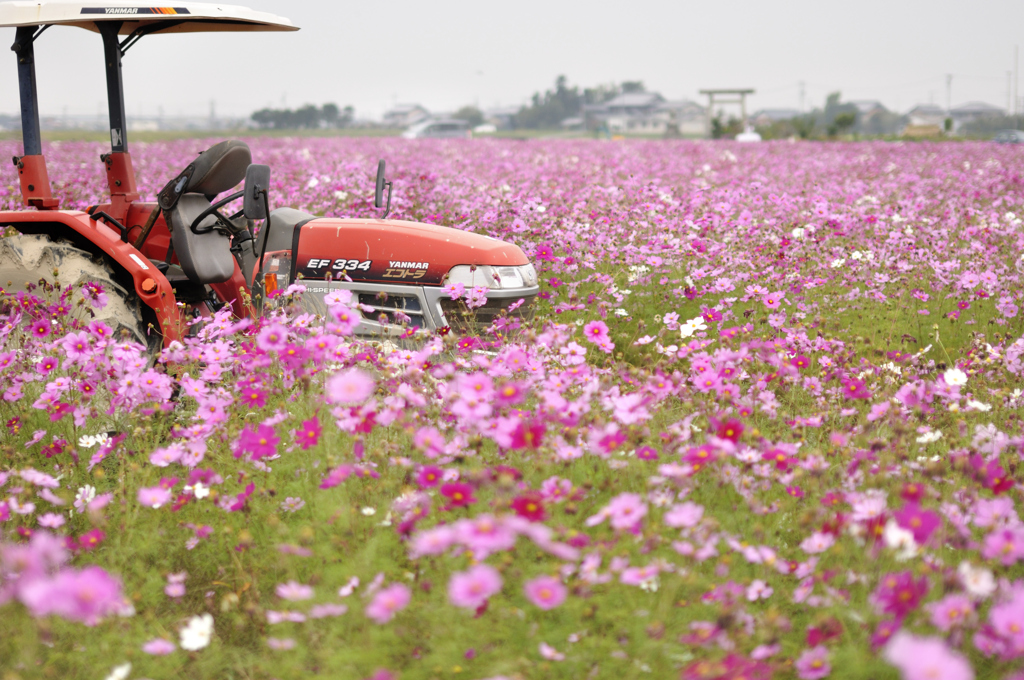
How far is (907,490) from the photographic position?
1782mm

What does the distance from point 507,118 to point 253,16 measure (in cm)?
10161

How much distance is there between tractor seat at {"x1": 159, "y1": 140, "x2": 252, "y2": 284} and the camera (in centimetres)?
385

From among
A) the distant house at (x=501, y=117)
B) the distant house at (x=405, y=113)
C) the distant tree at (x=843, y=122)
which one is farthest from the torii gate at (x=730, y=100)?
the distant house at (x=405, y=113)

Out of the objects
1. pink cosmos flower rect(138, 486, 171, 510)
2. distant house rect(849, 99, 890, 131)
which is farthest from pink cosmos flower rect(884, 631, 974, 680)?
distant house rect(849, 99, 890, 131)

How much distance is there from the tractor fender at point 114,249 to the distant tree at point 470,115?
8973 cm

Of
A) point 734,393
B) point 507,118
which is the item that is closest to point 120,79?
point 734,393

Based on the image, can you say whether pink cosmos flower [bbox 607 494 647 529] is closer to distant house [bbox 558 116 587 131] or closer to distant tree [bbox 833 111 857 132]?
distant tree [bbox 833 111 857 132]

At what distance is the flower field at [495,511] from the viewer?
5.55ft

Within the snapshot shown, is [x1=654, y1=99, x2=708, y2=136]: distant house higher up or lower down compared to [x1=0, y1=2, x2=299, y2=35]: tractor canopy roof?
higher up

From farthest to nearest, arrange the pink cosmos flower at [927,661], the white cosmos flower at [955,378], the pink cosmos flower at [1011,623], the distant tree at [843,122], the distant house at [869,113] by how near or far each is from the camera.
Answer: the distant house at [869,113] < the distant tree at [843,122] < the white cosmos flower at [955,378] < the pink cosmos flower at [1011,623] < the pink cosmos flower at [927,661]

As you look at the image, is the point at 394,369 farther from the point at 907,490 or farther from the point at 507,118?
the point at 507,118

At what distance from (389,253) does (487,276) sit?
54cm

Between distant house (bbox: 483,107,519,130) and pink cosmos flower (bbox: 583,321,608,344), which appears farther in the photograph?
distant house (bbox: 483,107,519,130)

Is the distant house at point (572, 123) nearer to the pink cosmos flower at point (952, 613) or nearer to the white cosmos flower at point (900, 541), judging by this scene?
the white cosmos flower at point (900, 541)
